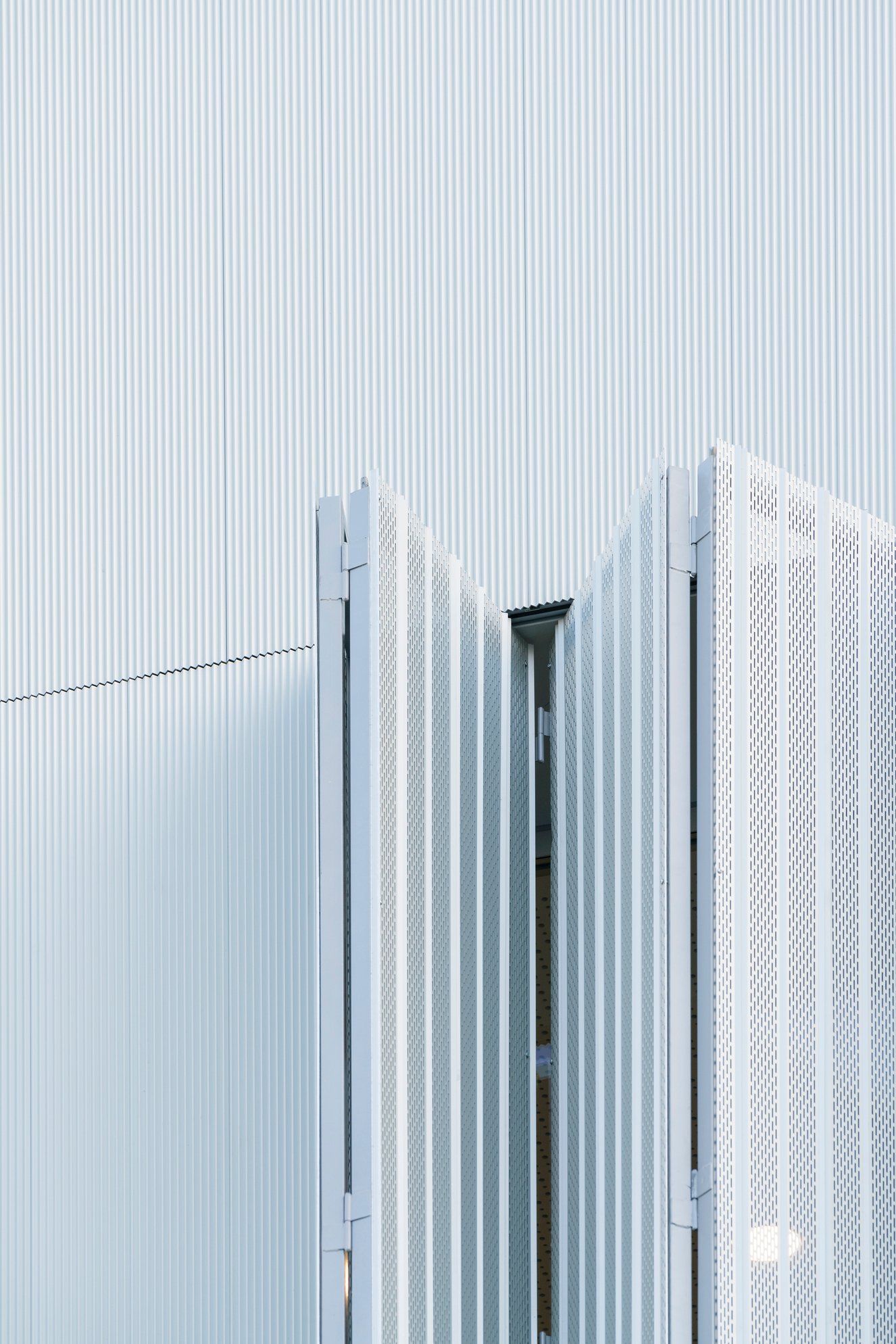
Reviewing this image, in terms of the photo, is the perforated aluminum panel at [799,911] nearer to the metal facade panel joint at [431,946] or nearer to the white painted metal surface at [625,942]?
the white painted metal surface at [625,942]

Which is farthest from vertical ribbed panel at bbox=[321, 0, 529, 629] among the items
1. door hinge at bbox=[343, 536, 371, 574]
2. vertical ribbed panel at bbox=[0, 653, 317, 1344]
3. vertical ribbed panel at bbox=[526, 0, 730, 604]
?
door hinge at bbox=[343, 536, 371, 574]

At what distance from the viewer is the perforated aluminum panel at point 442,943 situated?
502 cm

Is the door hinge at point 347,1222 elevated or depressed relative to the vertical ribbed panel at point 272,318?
depressed

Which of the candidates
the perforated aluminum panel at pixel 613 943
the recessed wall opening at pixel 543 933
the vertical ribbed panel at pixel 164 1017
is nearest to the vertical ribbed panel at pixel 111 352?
the vertical ribbed panel at pixel 164 1017

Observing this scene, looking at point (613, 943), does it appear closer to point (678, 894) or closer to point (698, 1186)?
point (678, 894)

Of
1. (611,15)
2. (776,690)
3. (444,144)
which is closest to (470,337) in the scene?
(444,144)

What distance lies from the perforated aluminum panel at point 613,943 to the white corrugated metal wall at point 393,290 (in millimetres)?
1511

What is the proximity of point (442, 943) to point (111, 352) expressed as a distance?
4.86 meters

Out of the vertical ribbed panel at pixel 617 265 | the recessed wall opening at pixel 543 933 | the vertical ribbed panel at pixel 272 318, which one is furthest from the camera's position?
the vertical ribbed panel at pixel 272 318

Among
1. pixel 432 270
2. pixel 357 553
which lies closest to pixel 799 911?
pixel 357 553

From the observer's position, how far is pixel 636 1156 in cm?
546

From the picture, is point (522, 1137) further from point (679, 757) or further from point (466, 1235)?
point (679, 757)

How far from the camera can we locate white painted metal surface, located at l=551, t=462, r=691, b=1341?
5145 millimetres

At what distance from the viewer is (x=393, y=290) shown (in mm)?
8570
